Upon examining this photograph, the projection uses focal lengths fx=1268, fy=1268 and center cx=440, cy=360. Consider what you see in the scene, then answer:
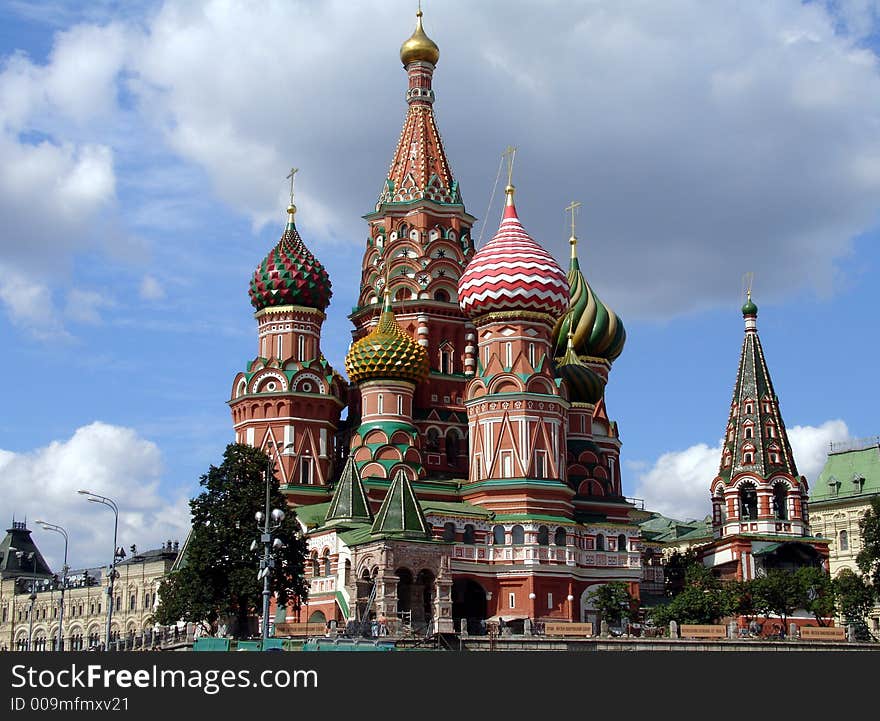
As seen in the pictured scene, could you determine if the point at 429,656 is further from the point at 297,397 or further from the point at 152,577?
the point at 152,577

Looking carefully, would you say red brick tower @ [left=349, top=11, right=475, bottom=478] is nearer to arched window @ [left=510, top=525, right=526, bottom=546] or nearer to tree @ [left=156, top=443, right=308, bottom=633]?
arched window @ [left=510, top=525, right=526, bottom=546]

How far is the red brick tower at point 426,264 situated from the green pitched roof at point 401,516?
10218 mm

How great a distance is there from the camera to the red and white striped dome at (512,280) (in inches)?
2231

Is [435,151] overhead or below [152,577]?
overhead

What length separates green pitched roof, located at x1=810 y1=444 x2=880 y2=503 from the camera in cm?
7862

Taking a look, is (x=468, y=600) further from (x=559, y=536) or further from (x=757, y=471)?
(x=757, y=471)

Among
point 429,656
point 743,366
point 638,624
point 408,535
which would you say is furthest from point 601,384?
point 429,656

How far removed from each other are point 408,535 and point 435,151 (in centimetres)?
2534

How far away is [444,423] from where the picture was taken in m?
60.5

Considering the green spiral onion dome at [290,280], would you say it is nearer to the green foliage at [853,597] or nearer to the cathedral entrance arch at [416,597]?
the cathedral entrance arch at [416,597]

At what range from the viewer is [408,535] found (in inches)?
1866

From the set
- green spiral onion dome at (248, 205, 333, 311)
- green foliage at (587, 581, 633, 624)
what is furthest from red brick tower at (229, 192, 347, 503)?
green foliage at (587, 581, 633, 624)

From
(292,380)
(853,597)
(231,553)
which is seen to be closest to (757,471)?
(853,597)

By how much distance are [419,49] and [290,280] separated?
15.2 meters
